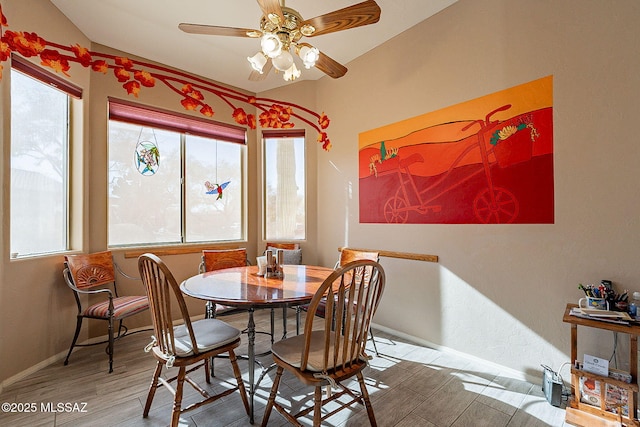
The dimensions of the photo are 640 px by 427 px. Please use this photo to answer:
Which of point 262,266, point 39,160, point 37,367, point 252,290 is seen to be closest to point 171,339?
Result: point 252,290

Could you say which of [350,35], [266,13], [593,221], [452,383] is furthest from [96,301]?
[593,221]

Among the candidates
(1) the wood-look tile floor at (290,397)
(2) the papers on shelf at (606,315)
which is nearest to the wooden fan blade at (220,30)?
(1) the wood-look tile floor at (290,397)

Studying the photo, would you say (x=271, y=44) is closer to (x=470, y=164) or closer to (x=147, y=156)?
(x=470, y=164)

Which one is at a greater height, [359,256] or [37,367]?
[359,256]

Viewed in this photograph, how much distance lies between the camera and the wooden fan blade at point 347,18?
168 centimetres

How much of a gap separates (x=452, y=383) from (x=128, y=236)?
11.5 feet

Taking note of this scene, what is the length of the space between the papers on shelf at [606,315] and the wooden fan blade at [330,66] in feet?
7.32

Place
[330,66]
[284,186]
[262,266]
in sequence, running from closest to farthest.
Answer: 1. [330,66]
2. [262,266]
3. [284,186]

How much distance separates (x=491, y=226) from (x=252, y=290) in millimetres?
1976

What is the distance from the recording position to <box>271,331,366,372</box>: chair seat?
4.89 feet

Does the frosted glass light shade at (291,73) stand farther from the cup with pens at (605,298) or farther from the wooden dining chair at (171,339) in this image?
the cup with pens at (605,298)

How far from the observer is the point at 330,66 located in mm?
2221

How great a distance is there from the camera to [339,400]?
199 cm

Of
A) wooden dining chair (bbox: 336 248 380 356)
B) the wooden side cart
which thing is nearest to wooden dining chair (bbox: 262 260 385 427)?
wooden dining chair (bbox: 336 248 380 356)
